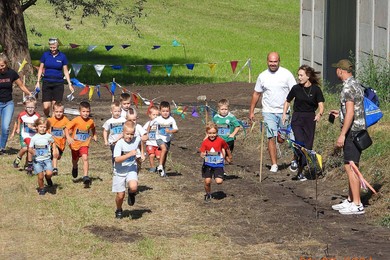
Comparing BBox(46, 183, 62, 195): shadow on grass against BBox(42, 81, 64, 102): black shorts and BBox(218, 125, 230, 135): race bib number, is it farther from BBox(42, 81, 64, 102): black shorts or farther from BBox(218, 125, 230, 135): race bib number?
BBox(42, 81, 64, 102): black shorts

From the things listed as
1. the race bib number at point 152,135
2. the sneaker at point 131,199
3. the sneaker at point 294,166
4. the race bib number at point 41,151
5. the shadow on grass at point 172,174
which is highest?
the race bib number at point 41,151

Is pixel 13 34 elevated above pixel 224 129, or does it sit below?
below

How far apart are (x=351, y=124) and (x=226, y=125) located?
3.25 meters

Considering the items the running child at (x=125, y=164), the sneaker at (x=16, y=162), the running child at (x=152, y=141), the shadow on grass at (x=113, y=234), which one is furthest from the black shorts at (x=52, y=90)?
the shadow on grass at (x=113, y=234)

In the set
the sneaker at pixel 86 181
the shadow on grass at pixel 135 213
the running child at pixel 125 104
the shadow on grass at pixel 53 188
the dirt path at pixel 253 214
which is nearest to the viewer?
the dirt path at pixel 253 214

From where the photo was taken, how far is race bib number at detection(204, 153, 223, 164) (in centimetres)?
1600

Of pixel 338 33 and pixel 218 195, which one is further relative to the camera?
pixel 338 33

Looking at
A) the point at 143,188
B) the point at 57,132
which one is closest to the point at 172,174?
the point at 143,188

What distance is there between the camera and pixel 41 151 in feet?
53.9

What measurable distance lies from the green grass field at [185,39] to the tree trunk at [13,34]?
6.52ft

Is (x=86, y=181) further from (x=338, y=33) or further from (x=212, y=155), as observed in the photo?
(x=338, y=33)

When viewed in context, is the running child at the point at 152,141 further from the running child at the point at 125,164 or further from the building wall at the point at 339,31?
the building wall at the point at 339,31

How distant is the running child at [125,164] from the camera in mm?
14586

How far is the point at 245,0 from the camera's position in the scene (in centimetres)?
6456
